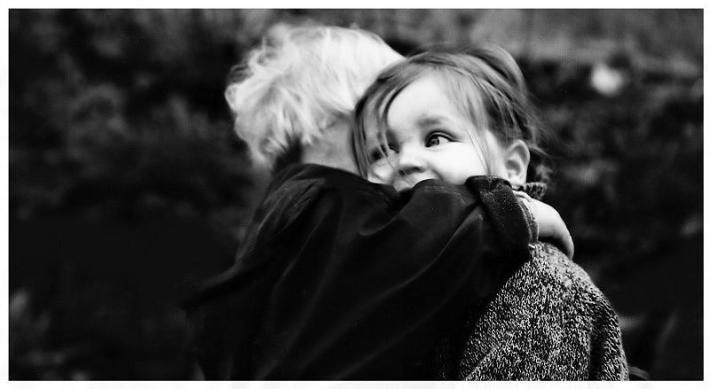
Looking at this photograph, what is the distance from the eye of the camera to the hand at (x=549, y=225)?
2.68 ft

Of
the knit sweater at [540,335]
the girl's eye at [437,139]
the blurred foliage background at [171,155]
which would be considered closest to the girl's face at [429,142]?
the girl's eye at [437,139]

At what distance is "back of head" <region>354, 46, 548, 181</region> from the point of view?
873 mm

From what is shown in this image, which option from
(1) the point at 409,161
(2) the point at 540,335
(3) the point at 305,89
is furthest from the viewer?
(3) the point at 305,89

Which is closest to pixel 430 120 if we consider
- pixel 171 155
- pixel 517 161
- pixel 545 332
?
pixel 517 161

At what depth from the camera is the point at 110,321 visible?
1912 millimetres

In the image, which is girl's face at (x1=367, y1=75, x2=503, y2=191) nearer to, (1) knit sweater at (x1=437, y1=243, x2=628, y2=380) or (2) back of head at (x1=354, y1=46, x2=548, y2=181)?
(2) back of head at (x1=354, y1=46, x2=548, y2=181)

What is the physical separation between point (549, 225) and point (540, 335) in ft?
0.47

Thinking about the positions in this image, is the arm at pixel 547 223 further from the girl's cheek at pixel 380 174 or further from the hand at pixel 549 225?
the girl's cheek at pixel 380 174

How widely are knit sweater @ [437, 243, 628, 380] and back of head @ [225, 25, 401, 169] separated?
318 mm

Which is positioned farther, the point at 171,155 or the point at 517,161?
the point at 171,155

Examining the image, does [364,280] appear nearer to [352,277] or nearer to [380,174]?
[352,277]

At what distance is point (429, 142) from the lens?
0.85m

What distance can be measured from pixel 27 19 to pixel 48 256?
580 mm

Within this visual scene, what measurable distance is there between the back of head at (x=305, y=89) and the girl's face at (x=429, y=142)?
0.32 ft
